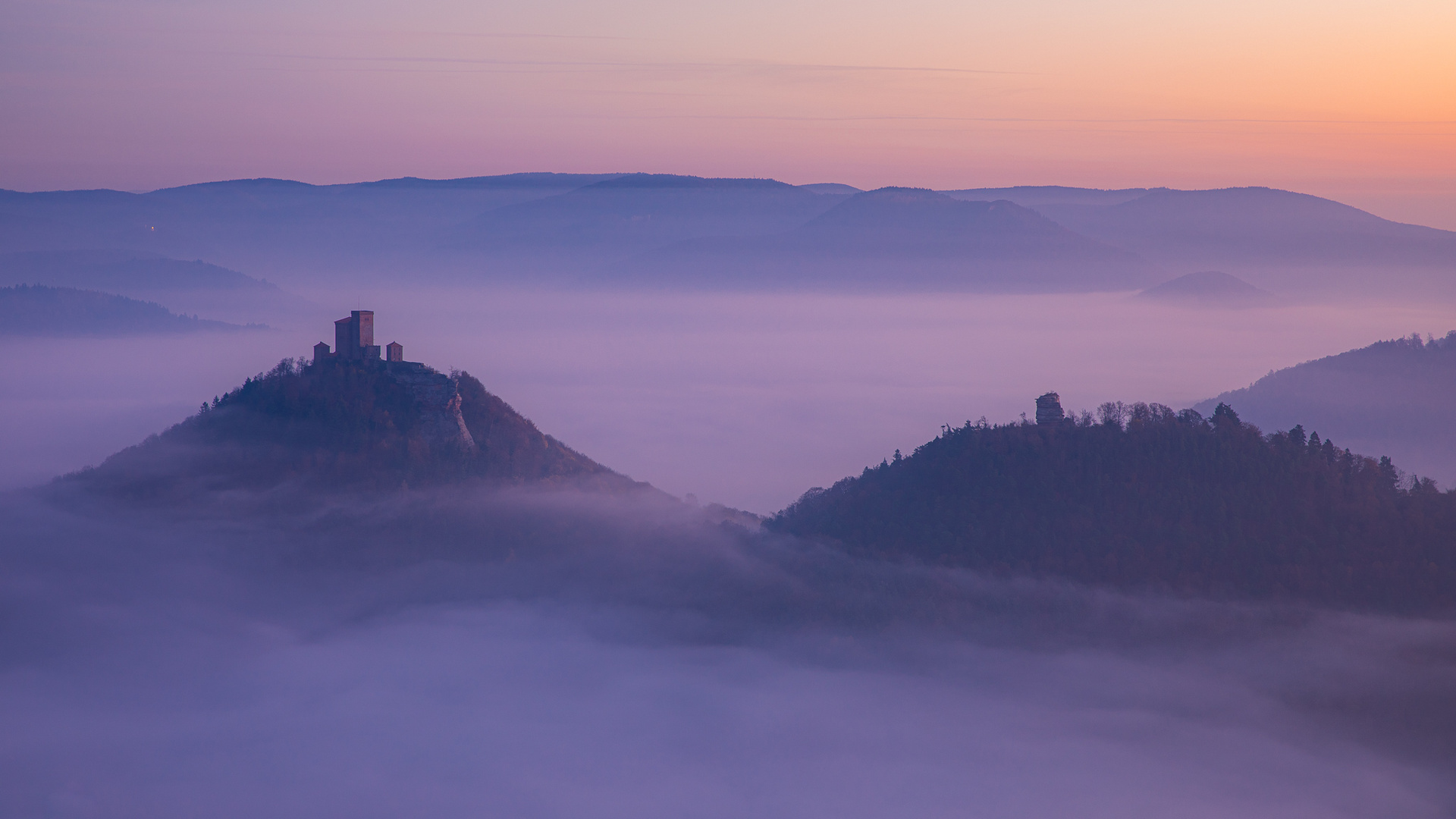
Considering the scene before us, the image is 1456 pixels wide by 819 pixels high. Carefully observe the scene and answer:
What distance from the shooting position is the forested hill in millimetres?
90188

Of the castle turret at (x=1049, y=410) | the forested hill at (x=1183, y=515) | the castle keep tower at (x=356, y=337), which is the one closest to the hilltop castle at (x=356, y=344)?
the castle keep tower at (x=356, y=337)

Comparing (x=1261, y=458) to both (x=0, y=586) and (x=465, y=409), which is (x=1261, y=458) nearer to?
(x=465, y=409)

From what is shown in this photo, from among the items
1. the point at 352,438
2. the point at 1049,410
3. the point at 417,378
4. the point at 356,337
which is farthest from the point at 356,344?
the point at 1049,410

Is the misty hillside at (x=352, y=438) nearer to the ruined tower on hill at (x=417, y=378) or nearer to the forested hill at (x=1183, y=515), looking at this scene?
the ruined tower on hill at (x=417, y=378)

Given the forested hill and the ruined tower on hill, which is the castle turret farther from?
the ruined tower on hill

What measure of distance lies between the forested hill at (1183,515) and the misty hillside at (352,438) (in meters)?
33.2

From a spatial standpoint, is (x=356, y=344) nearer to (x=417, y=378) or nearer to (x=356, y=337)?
(x=356, y=337)

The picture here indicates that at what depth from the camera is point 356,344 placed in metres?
89.0

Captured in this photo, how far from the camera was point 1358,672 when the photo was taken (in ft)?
302

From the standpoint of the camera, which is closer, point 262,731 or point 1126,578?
point 1126,578

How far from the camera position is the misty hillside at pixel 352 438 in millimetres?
93438

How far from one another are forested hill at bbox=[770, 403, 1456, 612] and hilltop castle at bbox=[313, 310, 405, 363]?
40.7m

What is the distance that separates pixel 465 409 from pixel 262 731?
1491 inches

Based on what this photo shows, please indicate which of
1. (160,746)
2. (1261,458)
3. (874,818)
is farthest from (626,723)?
(1261,458)
